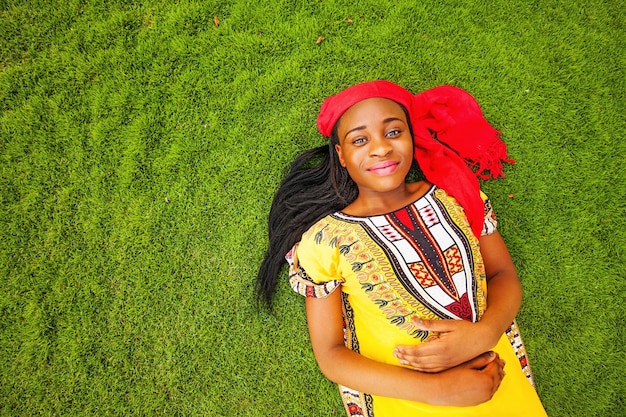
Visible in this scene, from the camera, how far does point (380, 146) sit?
2256 mm

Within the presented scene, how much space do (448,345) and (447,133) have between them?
1.44 metres

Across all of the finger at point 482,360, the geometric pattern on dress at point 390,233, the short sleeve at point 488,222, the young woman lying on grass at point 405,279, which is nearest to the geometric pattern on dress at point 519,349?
the young woman lying on grass at point 405,279

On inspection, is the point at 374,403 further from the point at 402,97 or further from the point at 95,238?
the point at 95,238

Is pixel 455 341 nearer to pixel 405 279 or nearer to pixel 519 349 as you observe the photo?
pixel 405 279

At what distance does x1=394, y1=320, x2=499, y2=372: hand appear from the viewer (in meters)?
2.25

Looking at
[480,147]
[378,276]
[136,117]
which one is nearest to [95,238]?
[136,117]

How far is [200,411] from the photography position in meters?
2.84

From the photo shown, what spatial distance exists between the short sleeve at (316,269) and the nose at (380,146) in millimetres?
611

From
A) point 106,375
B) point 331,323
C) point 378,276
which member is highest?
point 378,276

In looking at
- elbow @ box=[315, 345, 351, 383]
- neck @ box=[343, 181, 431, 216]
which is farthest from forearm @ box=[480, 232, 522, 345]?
elbow @ box=[315, 345, 351, 383]

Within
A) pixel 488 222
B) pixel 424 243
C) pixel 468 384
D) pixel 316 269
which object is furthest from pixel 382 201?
pixel 468 384

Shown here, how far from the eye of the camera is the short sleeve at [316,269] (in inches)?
94.4

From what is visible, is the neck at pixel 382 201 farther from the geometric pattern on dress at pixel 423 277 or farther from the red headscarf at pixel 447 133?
the geometric pattern on dress at pixel 423 277

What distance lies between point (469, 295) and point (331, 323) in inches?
33.5
